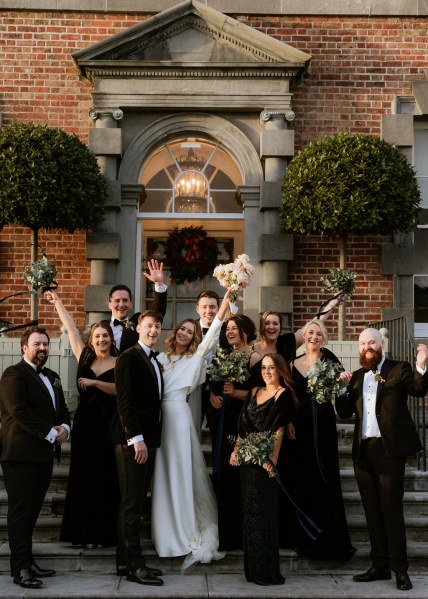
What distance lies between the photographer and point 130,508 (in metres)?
5.88

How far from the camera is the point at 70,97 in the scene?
1044 centimetres

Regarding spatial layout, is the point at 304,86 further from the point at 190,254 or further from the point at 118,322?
the point at 118,322

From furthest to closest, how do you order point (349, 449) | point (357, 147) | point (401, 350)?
point (357, 147) < point (401, 350) < point (349, 449)

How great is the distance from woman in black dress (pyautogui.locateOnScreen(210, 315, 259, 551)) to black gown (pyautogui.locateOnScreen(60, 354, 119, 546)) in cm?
76

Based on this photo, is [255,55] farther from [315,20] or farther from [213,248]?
[213,248]

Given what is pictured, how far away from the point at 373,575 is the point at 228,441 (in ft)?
4.51

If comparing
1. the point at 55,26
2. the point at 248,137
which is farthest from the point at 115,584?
the point at 55,26

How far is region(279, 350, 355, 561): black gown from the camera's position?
617 cm

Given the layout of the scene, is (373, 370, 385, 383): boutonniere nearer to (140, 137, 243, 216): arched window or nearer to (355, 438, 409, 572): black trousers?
(355, 438, 409, 572): black trousers

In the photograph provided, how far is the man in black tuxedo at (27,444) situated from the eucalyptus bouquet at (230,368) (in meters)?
1.12

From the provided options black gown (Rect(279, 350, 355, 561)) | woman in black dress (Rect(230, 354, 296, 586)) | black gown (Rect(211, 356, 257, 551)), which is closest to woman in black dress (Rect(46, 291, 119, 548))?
black gown (Rect(211, 356, 257, 551))

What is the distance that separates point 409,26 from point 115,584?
7.69 m

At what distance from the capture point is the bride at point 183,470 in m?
6.14

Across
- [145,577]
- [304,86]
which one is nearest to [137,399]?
[145,577]
